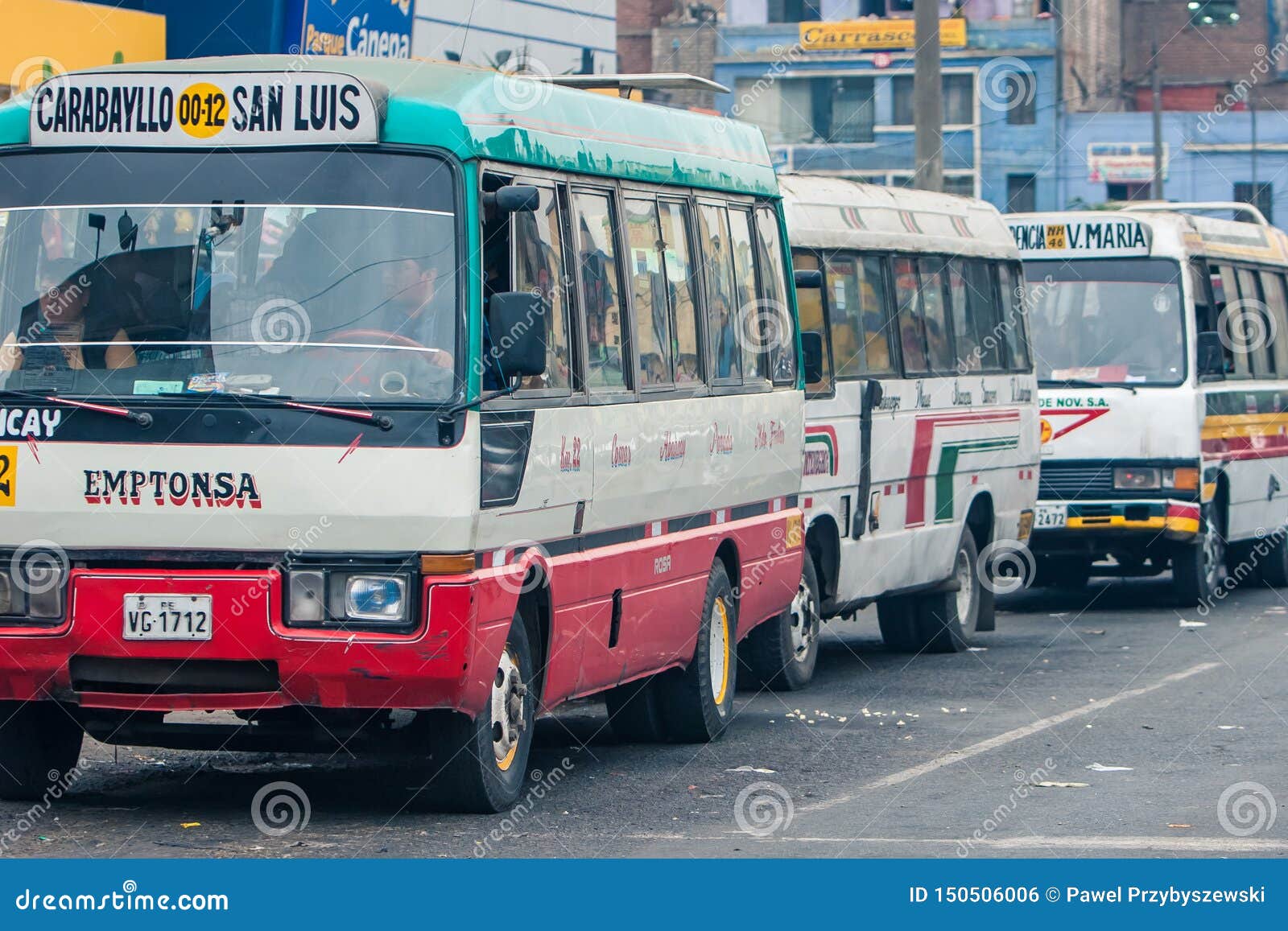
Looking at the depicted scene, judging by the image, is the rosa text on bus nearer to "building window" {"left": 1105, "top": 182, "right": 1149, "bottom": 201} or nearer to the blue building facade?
the blue building facade

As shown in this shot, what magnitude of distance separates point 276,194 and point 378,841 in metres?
2.28

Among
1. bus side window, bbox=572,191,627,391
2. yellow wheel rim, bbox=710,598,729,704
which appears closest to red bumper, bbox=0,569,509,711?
bus side window, bbox=572,191,627,391

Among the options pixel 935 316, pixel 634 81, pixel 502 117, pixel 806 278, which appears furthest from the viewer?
pixel 935 316

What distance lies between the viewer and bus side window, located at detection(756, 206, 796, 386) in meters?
11.8

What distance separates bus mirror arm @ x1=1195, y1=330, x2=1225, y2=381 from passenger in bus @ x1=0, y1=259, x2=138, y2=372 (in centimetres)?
1187

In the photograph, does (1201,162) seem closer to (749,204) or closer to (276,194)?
(749,204)

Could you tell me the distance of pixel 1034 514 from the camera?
1792 cm

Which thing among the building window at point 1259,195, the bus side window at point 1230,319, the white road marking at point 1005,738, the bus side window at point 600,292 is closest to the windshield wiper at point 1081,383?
the bus side window at point 1230,319

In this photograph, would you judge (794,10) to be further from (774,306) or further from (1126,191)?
(774,306)

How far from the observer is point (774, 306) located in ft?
39.6

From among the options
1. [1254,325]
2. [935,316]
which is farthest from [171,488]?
[1254,325]

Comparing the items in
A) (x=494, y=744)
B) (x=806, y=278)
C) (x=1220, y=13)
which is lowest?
(x=494, y=744)

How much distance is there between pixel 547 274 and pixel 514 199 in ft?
2.52

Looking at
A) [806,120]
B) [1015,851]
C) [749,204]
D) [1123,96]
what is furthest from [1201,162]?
[1015,851]
